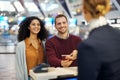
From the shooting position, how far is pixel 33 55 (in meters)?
3.13

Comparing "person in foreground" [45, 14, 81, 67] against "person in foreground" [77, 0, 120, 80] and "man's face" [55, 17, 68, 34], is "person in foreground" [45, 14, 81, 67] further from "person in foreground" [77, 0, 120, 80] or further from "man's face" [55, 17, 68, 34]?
"person in foreground" [77, 0, 120, 80]

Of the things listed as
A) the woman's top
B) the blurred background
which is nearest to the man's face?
the woman's top

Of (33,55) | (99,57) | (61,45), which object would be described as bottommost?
(33,55)

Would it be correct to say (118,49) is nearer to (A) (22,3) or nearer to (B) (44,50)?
(B) (44,50)

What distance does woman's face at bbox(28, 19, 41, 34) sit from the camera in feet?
10.6

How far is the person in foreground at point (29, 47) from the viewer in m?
3.12

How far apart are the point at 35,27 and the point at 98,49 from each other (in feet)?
5.91

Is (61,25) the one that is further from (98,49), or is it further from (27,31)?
(98,49)

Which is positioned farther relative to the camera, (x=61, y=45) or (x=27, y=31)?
(x=27, y=31)

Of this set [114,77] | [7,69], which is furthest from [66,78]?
[7,69]

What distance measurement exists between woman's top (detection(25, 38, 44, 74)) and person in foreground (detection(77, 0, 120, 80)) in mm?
1589

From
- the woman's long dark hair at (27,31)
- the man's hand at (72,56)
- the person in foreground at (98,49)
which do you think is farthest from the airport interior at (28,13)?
the person in foreground at (98,49)

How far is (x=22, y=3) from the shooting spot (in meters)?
18.5

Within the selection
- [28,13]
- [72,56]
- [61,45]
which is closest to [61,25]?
[61,45]
